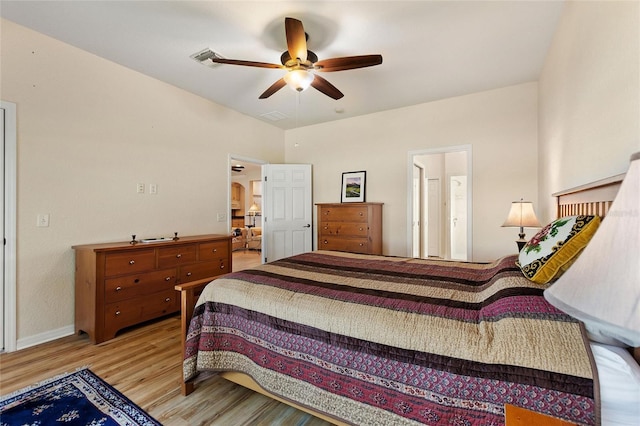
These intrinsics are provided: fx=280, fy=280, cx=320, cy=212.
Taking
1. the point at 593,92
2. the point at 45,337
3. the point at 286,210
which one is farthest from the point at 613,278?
the point at 286,210

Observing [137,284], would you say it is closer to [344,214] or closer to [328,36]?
[344,214]

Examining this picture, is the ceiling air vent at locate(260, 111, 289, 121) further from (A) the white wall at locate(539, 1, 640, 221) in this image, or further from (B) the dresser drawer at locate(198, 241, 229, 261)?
(A) the white wall at locate(539, 1, 640, 221)

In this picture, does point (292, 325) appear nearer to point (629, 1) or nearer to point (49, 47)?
point (629, 1)

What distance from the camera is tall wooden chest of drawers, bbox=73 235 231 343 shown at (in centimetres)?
250

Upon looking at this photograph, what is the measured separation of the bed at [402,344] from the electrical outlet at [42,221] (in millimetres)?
1779

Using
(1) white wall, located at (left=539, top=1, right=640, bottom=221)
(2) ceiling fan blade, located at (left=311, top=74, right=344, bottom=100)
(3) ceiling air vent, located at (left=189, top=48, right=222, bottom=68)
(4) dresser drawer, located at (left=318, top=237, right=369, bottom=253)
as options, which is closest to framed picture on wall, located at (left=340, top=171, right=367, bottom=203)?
(4) dresser drawer, located at (left=318, top=237, right=369, bottom=253)

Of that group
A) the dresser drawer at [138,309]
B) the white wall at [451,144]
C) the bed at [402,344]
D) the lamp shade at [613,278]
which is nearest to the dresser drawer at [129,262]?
the dresser drawer at [138,309]

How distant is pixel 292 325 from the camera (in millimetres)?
1440

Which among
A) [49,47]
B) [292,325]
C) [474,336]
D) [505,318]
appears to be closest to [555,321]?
[505,318]

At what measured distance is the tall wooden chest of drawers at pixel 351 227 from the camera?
4.05m

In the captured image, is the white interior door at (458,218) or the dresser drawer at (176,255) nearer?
the dresser drawer at (176,255)

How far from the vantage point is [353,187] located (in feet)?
15.2

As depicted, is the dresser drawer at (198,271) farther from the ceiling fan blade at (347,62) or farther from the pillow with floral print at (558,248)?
the pillow with floral print at (558,248)

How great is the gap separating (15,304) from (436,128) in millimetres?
4934
